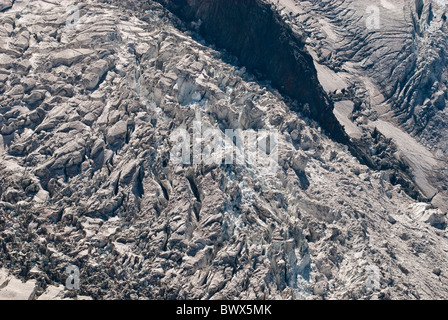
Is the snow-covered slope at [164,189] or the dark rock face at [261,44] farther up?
the dark rock face at [261,44]

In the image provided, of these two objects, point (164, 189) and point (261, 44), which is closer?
point (164, 189)

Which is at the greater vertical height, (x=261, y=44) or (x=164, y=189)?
(x=261, y=44)

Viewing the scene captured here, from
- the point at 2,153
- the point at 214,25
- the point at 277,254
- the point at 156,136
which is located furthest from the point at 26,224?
the point at 214,25

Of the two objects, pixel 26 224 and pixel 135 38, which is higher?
pixel 135 38

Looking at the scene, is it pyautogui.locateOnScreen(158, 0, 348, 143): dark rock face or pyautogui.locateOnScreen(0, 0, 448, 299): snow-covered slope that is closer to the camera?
pyautogui.locateOnScreen(0, 0, 448, 299): snow-covered slope

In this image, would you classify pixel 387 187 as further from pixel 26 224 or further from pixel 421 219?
pixel 26 224

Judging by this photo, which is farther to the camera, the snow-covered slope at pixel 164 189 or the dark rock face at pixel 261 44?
the dark rock face at pixel 261 44

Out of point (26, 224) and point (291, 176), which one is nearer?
point (26, 224)

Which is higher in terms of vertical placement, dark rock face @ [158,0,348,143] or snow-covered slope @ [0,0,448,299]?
dark rock face @ [158,0,348,143]
